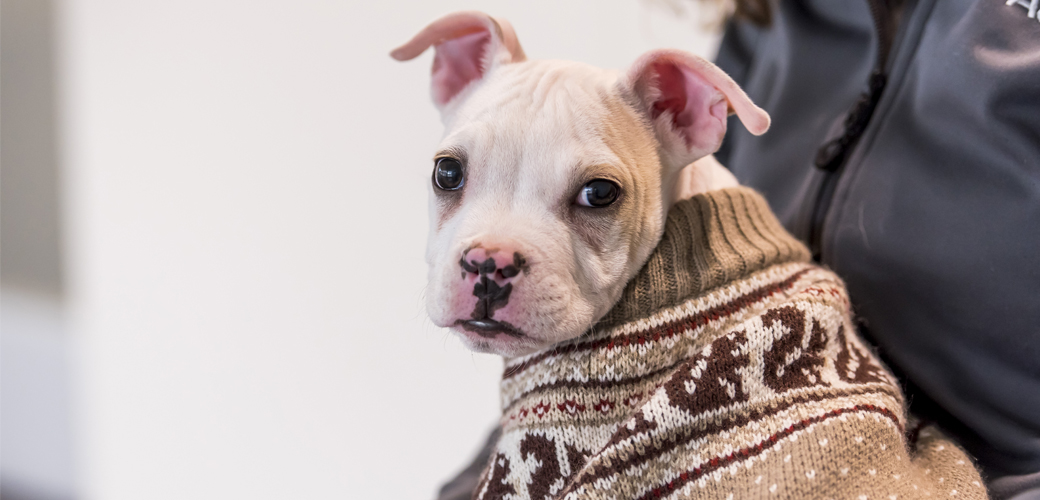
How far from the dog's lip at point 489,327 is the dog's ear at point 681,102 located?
1.47 ft

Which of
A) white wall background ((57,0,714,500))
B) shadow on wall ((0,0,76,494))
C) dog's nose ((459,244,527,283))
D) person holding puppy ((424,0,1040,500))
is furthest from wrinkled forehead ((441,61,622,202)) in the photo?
shadow on wall ((0,0,76,494))

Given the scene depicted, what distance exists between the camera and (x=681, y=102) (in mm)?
1108

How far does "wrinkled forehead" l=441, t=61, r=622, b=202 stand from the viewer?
0.95m

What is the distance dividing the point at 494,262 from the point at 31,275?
283 cm

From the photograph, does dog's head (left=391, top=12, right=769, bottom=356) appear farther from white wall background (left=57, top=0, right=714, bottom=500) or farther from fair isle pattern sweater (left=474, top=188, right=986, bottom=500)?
white wall background (left=57, top=0, right=714, bottom=500)

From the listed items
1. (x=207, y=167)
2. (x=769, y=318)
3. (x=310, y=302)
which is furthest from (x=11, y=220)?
(x=769, y=318)

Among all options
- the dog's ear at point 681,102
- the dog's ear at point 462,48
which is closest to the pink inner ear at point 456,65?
the dog's ear at point 462,48

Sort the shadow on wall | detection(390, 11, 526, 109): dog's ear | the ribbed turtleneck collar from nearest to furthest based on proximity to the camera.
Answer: the ribbed turtleneck collar, detection(390, 11, 526, 109): dog's ear, the shadow on wall

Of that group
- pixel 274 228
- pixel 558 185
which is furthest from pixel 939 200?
pixel 274 228

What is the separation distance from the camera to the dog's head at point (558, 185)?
35.0 inches

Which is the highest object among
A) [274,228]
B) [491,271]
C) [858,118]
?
[858,118]

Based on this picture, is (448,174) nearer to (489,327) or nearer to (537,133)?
(537,133)

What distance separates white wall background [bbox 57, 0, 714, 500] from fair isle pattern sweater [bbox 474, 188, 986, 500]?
1227 millimetres

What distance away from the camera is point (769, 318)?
0.89 metres
